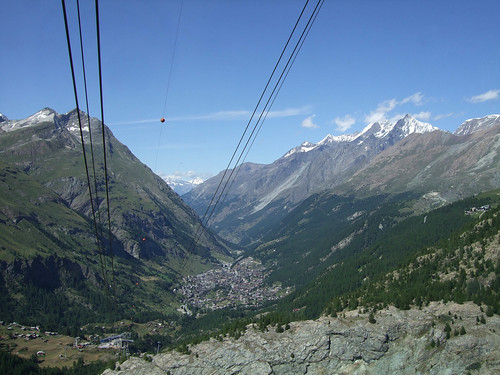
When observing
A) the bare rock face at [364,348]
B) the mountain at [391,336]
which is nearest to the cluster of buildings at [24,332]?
the mountain at [391,336]

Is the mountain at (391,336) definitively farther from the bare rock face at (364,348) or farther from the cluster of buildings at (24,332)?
the cluster of buildings at (24,332)

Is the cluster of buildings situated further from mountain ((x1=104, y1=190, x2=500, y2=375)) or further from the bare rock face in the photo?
the bare rock face

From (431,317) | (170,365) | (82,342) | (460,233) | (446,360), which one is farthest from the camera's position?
(82,342)

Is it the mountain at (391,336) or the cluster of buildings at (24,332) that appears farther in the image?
the cluster of buildings at (24,332)

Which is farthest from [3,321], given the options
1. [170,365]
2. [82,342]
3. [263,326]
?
[263,326]

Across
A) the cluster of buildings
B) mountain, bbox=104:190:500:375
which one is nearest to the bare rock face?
mountain, bbox=104:190:500:375

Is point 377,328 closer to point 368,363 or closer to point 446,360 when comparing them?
point 368,363

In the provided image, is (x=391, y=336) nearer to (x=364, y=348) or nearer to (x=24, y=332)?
(x=364, y=348)

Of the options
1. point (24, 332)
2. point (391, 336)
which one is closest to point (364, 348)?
point (391, 336)

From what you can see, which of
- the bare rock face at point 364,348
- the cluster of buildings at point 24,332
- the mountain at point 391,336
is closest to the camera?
the bare rock face at point 364,348
